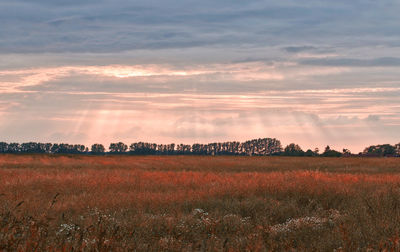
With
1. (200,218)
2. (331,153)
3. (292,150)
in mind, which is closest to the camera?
(200,218)

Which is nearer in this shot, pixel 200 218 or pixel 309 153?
pixel 200 218

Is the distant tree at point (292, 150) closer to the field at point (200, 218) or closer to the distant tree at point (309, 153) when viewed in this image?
the distant tree at point (309, 153)

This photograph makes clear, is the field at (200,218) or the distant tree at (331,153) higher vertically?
the distant tree at (331,153)

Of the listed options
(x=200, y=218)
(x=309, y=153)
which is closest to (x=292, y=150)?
(x=309, y=153)

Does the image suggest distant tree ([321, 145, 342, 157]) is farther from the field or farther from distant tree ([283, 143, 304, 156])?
the field

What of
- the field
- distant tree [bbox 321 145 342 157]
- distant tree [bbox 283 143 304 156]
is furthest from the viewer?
distant tree [bbox 283 143 304 156]

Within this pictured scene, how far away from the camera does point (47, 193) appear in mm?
12773

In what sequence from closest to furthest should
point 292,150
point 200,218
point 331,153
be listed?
1. point 200,218
2. point 331,153
3. point 292,150

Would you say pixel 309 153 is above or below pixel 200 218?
above

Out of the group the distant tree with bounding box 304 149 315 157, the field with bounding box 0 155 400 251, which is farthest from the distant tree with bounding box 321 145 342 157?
the field with bounding box 0 155 400 251

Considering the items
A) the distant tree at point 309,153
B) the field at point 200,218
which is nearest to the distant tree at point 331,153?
the distant tree at point 309,153

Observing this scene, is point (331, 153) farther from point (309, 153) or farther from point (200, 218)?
point (200, 218)

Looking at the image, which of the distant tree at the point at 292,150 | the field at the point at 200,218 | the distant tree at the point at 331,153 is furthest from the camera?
the distant tree at the point at 292,150

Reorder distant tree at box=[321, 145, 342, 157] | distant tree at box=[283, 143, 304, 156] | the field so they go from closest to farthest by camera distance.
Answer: the field
distant tree at box=[321, 145, 342, 157]
distant tree at box=[283, 143, 304, 156]
